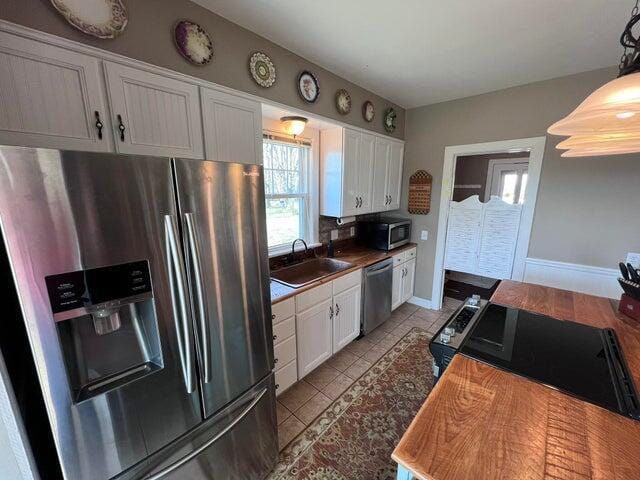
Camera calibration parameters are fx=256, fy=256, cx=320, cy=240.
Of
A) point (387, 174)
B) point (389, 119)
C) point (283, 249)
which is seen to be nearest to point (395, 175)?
point (387, 174)

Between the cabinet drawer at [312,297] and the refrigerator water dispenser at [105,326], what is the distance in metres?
1.08

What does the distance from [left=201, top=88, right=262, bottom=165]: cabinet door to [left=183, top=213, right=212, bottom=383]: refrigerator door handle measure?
28.8 inches

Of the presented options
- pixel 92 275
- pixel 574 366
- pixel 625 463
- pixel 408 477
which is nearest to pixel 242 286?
pixel 92 275

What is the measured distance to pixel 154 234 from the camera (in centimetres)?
90

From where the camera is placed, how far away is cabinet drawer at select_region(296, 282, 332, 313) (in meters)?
1.96

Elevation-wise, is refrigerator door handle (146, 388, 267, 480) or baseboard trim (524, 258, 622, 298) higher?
baseboard trim (524, 258, 622, 298)

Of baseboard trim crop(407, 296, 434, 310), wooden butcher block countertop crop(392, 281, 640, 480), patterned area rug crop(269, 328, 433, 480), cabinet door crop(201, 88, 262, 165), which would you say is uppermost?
cabinet door crop(201, 88, 262, 165)

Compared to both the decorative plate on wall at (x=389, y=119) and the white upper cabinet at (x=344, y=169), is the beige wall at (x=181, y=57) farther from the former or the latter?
the decorative plate on wall at (x=389, y=119)

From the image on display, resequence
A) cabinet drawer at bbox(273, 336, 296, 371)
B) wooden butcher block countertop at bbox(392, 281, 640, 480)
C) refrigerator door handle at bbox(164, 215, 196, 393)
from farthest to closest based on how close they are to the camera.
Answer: cabinet drawer at bbox(273, 336, 296, 371)
refrigerator door handle at bbox(164, 215, 196, 393)
wooden butcher block countertop at bbox(392, 281, 640, 480)

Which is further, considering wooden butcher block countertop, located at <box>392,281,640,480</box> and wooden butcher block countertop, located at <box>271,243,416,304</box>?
wooden butcher block countertop, located at <box>271,243,416,304</box>

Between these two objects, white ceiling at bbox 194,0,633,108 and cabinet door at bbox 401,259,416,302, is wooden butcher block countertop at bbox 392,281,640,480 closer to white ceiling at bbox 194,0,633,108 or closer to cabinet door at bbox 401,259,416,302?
white ceiling at bbox 194,0,633,108

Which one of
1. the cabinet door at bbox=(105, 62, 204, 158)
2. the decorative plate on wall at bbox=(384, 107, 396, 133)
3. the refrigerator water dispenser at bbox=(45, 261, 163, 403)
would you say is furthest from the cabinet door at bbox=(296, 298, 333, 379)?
the decorative plate on wall at bbox=(384, 107, 396, 133)

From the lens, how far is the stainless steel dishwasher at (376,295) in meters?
2.65

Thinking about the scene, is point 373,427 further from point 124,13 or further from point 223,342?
point 124,13
